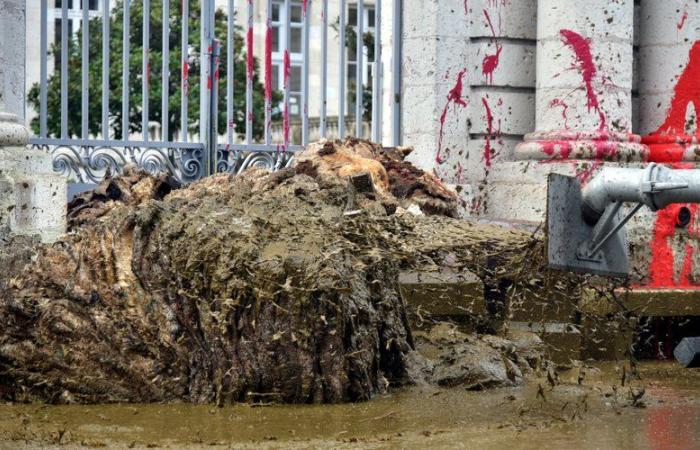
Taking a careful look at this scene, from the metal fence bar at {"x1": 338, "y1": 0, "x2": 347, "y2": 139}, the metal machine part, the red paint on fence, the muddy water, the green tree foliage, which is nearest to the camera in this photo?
the muddy water

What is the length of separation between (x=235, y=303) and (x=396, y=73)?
14.6 ft

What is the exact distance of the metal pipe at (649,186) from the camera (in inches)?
225

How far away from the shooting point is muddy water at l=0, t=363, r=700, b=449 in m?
5.32

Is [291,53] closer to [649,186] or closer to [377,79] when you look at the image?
[377,79]

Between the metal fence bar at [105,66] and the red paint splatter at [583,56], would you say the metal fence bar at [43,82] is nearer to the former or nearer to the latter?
the metal fence bar at [105,66]

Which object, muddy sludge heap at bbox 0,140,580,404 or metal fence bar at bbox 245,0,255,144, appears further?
metal fence bar at bbox 245,0,255,144

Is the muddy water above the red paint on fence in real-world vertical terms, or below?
below

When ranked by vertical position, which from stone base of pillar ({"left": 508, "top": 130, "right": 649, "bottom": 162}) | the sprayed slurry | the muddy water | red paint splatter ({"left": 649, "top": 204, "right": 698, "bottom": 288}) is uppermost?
the sprayed slurry

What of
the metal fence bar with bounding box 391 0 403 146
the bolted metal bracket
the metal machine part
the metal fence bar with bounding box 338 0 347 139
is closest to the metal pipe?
the metal machine part

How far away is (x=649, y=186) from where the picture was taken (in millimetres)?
5762

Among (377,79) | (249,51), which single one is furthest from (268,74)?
(377,79)

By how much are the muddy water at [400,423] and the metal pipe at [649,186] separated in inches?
33.5

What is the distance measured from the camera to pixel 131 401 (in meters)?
6.23

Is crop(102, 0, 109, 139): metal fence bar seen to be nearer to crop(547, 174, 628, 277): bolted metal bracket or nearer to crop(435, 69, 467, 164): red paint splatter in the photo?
crop(435, 69, 467, 164): red paint splatter
